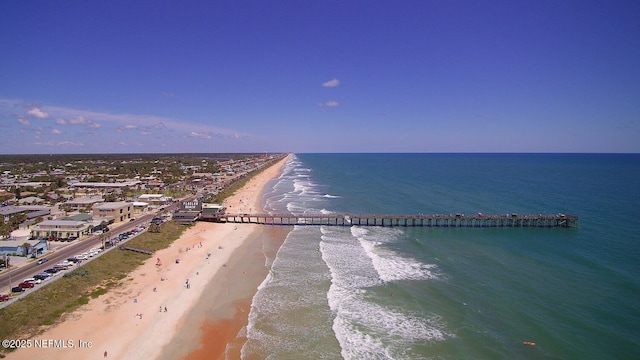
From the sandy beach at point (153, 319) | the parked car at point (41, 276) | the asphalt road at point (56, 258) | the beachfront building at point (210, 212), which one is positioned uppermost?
the beachfront building at point (210, 212)

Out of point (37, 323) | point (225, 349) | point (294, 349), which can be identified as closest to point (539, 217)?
point (294, 349)

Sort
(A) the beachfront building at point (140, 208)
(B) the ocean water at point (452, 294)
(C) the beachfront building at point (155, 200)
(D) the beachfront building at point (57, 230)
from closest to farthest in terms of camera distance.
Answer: (B) the ocean water at point (452, 294) < (D) the beachfront building at point (57, 230) < (A) the beachfront building at point (140, 208) < (C) the beachfront building at point (155, 200)

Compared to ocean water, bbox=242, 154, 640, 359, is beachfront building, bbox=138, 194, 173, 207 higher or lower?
higher

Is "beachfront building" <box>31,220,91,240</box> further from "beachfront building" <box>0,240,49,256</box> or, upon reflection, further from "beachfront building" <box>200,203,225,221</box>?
"beachfront building" <box>200,203,225,221</box>

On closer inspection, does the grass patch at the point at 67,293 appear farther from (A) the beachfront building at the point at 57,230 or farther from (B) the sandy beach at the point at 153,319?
(A) the beachfront building at the point at 57,230

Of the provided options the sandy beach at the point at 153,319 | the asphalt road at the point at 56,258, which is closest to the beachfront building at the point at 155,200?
the asphalt road at the point at 56,258

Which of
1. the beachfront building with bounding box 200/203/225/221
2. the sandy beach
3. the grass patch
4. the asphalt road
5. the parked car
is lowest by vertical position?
the sandy beach

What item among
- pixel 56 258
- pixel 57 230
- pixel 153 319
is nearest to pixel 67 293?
pixel 153 319

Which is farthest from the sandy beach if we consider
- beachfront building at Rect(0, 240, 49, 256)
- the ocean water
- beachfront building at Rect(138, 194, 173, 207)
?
beachfront building at Rect(138, 194, 173, 207)
